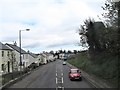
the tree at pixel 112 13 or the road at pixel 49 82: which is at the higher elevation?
the tree at pixel 112 13

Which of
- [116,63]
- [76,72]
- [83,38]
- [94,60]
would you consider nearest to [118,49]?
[116,63]

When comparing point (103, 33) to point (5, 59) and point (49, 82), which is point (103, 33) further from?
point (5, 59)

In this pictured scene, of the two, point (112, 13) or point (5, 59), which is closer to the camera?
point (112, 13)

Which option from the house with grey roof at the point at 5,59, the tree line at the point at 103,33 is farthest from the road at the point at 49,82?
the house with grey roof at the point at 5,59

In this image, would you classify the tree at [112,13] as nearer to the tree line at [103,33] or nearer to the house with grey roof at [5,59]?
the tree line at [103,33]

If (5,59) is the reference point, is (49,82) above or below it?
below

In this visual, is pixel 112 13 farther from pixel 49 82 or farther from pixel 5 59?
pixel 5 59

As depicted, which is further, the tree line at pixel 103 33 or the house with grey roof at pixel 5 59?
the house with grey roof at pixel 5 59

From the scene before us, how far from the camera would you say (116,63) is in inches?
1280

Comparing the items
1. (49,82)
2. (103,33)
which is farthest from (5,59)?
(103,33)

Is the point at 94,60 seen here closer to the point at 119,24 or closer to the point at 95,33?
the point at 95,33

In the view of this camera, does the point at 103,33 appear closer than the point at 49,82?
Yes

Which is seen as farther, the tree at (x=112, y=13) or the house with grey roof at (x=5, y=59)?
the house with grey roof at (x=5, y=59)

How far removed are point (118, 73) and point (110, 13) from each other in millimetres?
8120
